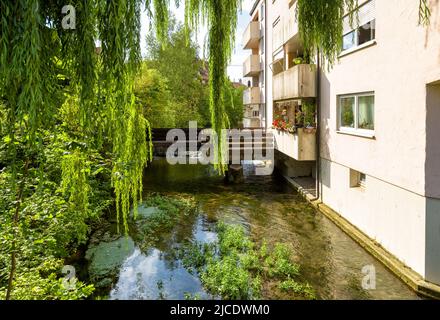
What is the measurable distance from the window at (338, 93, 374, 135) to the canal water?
338 centimetres

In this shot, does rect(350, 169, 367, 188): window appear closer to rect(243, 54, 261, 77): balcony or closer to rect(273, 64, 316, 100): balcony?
rect(273, 64, 316, 100): balcony

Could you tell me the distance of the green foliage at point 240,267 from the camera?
26.2 ft

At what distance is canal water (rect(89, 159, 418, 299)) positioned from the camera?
8031mm

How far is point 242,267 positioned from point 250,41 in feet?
85.6

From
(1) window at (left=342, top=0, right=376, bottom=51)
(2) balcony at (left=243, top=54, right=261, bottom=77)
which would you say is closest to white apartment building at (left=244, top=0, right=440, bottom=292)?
(1) window at (left=342, top=0, right=376, bottom=51)

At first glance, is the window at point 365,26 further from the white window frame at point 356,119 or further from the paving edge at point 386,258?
the paving edge at point 386,258

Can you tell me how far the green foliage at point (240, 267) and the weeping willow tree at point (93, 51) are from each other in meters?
5.07

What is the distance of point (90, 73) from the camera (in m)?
2.55

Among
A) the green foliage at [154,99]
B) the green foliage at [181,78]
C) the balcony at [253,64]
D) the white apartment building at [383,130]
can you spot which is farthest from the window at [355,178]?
the green foliage at [181,78]

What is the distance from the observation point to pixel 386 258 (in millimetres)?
8930

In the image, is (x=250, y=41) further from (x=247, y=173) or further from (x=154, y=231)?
(x=154, y=231)

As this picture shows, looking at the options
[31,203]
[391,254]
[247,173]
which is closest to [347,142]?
[391,254]

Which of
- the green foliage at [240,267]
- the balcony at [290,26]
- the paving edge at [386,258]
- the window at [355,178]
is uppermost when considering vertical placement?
the balcony at [290,26]

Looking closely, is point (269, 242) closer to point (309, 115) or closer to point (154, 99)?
point (309, 115)
